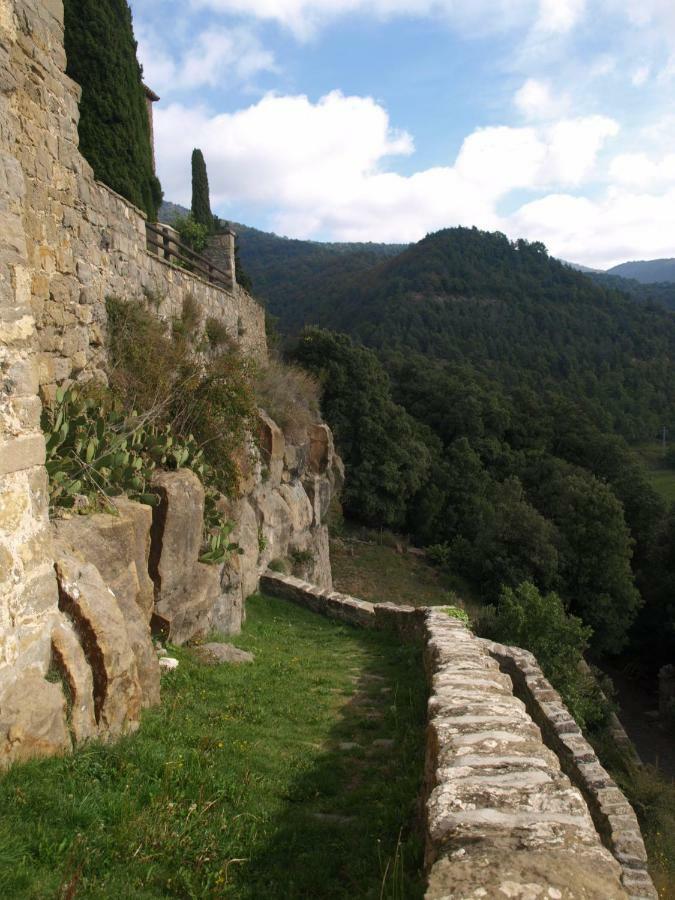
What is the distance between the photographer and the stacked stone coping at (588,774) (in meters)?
6.40

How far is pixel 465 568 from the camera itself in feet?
90.2

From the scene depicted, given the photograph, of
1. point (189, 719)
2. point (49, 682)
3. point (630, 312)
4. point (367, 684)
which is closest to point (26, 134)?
point (49, 682)

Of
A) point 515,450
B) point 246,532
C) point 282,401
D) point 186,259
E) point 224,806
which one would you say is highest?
point 186,259

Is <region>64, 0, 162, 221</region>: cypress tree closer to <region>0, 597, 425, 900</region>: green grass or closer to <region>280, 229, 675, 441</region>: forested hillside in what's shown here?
<region>0, 597, 425, 900</region>: green grass

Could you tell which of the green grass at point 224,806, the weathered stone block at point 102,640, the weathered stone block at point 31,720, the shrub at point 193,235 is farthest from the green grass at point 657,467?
the weathered stone block at point 31,720

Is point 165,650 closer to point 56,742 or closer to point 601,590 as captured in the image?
point 56,742

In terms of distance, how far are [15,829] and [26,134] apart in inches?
229

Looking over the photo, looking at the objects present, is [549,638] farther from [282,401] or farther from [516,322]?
[516,322]

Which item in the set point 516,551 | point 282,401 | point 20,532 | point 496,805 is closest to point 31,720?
point 20,532

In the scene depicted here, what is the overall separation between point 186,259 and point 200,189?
2046 cm

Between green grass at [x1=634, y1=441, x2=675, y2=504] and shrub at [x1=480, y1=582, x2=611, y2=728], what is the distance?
3365cm

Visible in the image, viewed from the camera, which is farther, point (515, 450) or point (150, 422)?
point (515, 450)

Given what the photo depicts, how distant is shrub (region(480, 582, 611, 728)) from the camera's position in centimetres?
1367

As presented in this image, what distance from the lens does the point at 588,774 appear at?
7.15 metres
